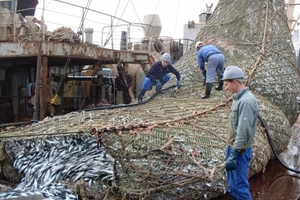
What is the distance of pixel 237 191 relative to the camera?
446 centimetres

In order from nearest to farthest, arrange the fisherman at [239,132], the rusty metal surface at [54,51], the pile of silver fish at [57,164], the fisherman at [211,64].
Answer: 1. the fisherman at [239,132]
2. the pile of silver fish at [57,164]
3. the fisherman at [211,64]
4. the rusty metal surface at [54,51]

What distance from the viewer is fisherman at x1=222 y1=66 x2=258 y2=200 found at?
423 cm

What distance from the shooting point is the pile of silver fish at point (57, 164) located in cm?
511

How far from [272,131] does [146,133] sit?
3.28m

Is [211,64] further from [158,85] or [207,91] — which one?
[158,85]

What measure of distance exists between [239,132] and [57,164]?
3059mm

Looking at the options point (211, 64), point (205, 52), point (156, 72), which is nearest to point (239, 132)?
point (211, 64)

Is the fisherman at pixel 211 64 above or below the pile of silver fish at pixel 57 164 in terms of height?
above

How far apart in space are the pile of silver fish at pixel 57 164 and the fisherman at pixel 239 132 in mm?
1916

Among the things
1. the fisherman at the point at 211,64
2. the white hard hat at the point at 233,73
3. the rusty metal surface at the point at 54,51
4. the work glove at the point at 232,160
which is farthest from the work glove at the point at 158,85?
the work glove at the point at 232,160

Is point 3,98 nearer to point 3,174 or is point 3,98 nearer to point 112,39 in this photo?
point 112,39

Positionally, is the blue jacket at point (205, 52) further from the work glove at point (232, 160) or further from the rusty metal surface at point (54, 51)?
the work glove at point (232, 160)

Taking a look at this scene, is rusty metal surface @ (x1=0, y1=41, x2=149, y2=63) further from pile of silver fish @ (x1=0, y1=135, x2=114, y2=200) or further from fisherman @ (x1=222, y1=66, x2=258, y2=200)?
fisherman @ (x1=222, y1=66, x2=258, y2=200)

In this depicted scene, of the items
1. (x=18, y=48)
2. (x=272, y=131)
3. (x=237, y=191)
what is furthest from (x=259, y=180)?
(x=18, y=48)
